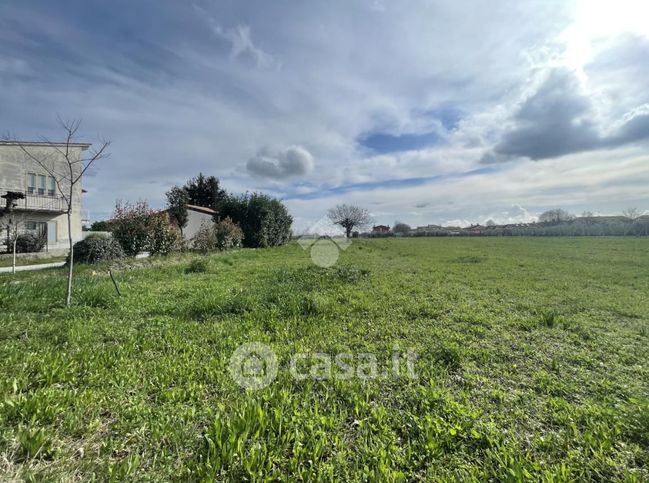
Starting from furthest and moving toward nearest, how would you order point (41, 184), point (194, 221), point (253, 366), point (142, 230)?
point (194, 221) < point (41, 184) < point (142, 230) < point (253, 366)

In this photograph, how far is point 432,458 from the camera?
1869mm

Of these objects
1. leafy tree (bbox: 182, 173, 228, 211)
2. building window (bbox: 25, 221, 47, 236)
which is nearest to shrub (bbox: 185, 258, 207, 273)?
building window (bbox: 25, 221, 47, 236)

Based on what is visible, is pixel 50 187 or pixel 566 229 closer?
pixel 50 187

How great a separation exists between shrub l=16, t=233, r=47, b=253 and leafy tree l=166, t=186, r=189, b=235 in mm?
6511

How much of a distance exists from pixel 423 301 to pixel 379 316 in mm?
1434

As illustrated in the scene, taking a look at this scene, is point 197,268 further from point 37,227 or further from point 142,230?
point 37,227

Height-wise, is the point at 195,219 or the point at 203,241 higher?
the point at 195,219

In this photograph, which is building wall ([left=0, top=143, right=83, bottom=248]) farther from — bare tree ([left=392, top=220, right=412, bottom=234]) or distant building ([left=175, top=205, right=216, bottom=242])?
bare tree ([left=392, top=220, right=412, bottom=234])

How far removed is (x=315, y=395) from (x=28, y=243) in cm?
1875

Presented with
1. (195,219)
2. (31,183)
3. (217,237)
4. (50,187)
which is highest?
(31,183)

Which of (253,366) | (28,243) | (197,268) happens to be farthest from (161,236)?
(253,366)

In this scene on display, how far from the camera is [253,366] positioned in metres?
3.04

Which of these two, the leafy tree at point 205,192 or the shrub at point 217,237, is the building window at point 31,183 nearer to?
the shrub at point 217,237

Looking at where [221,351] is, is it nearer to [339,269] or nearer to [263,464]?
[263,464]
